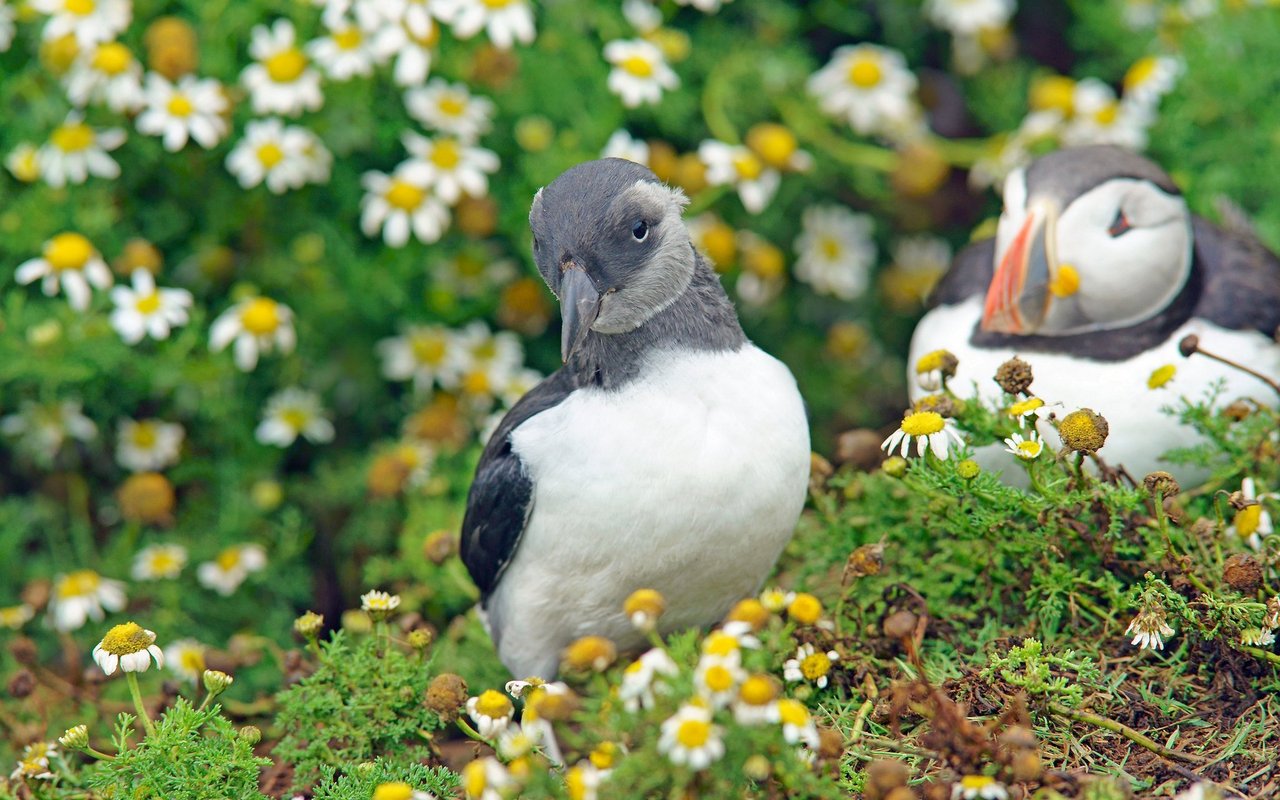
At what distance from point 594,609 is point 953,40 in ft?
10.5

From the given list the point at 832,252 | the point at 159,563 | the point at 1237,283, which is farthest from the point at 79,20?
the point at 1237,283

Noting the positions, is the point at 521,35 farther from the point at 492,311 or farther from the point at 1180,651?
the point at 1180,651

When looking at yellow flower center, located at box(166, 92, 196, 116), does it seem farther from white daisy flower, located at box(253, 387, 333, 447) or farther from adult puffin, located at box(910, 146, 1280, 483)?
adult puffin, located at box(910, 146, 1280, 483)

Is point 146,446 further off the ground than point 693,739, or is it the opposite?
point 693,739

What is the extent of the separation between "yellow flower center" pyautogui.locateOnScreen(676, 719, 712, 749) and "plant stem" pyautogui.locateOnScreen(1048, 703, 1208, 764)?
95cm

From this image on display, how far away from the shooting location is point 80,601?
151 inches

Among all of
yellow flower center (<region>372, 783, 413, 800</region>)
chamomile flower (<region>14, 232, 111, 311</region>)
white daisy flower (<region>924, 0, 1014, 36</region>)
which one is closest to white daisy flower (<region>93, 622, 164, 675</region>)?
yellow flower center (<region>372, 783, 413, 800</region>)

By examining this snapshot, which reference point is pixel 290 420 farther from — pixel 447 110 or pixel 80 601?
pixel 447 110

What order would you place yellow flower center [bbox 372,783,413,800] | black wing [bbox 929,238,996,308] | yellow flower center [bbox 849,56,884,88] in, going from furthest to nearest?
yellow flower center [bbox 849,56,884,88] → black wing [bbox 929,238,996,308] → yellow flower center [bbox 372,783,413,800]

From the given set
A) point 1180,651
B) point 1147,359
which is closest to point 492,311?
point 1147,359

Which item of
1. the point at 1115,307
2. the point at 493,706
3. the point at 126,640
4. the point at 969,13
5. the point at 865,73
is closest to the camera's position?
the point at 493,706

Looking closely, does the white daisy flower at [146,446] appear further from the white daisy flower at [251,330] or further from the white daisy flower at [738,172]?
the white daisy flower at [738,172]

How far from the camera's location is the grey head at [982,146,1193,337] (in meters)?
3.35

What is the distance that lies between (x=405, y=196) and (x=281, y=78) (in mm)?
480
